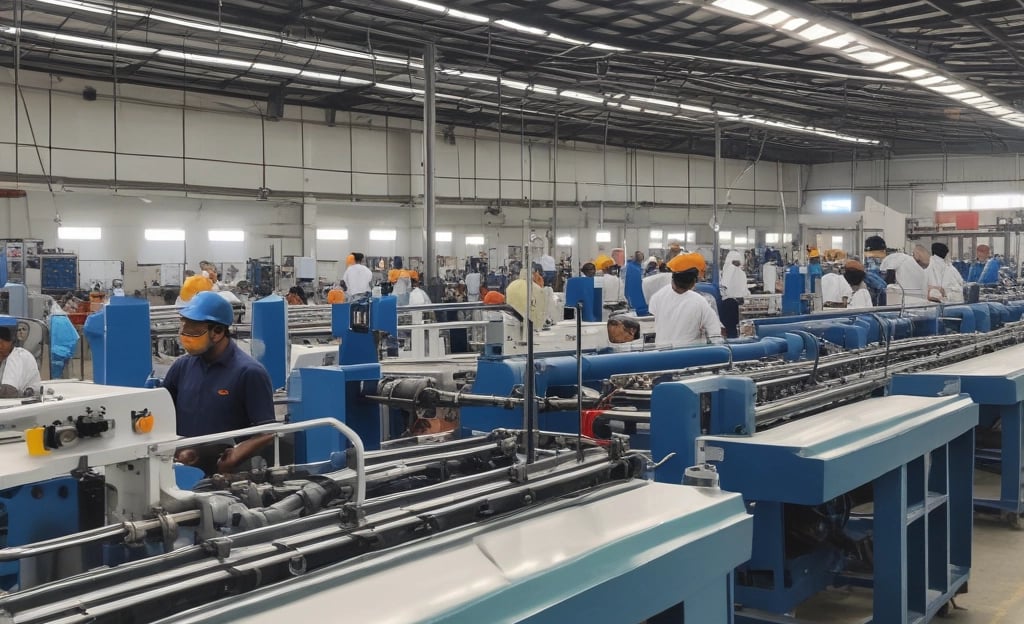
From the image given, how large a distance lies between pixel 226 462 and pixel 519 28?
8.56 m

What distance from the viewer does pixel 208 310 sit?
3.35m

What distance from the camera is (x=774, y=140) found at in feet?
74.0

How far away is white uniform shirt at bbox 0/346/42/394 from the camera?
4691 mm

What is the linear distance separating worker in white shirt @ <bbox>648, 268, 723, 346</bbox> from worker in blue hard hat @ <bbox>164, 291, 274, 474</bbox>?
2.34 meters

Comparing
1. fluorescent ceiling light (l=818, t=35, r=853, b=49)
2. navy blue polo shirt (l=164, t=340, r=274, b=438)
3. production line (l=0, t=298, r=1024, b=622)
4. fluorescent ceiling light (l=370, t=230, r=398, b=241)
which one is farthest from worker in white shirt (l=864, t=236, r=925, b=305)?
fluorescent ceiling light (l=370, t=230, r=398, b=241)

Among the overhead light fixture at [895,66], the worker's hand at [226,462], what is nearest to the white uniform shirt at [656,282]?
the overhead light fixture at [895,66]

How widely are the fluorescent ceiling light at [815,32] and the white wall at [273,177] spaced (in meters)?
3.79

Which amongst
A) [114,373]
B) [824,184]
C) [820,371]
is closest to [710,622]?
[820,371]

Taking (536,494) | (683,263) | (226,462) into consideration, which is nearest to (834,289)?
(683,263)

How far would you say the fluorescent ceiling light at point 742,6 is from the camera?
723 centimetres

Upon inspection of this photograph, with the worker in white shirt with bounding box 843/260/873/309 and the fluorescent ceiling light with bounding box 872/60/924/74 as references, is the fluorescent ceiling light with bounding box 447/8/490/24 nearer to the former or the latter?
the fluorescent ceiling light with bounding box 872/60/924/74

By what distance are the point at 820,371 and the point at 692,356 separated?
1.72ft

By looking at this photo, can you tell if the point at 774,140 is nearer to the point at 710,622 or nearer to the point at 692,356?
the point at 692,356

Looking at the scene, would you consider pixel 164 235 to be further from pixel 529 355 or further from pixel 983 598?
pixel 529 355
